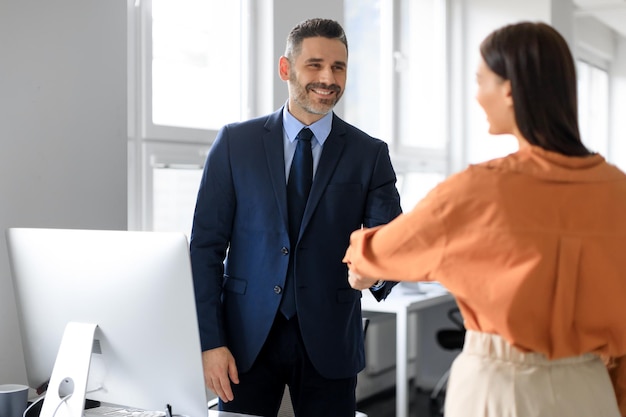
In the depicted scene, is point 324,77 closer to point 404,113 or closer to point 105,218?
point 105,218

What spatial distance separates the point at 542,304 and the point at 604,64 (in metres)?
8.19

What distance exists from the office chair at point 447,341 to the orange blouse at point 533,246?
3080 millimetres

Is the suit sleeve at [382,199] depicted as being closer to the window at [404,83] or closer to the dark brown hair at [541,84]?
the dark brown hair at [541,84]

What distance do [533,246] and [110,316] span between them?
3.00ft

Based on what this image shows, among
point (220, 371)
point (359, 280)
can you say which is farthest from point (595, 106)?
point (359, 280)

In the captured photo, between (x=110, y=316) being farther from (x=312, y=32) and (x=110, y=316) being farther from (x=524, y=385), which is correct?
(x=312, y=32)

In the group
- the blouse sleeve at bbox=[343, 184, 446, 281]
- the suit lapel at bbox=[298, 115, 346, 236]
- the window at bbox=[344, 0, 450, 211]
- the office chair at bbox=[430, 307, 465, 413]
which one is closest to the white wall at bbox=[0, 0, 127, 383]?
the suit lapel at bbox=[298, 115, 346, 236]

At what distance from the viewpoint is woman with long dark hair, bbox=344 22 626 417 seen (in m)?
1.40

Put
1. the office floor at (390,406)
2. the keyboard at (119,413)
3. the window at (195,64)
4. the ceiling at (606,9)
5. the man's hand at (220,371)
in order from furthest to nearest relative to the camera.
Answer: the ceiling at (606,9)
the office floor at (390,406)
the window at (195,64)
the man's hand at (220,371)
the keyboard at (119,413)

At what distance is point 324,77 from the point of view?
2297 mm

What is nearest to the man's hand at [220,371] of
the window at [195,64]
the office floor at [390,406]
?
the window at [195,64]

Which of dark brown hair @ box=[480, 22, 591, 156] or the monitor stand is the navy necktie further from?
dark brown hair @ box=[480, 22, 591, 156]

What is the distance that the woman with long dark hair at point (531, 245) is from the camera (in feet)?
4.58

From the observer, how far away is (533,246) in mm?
1384
